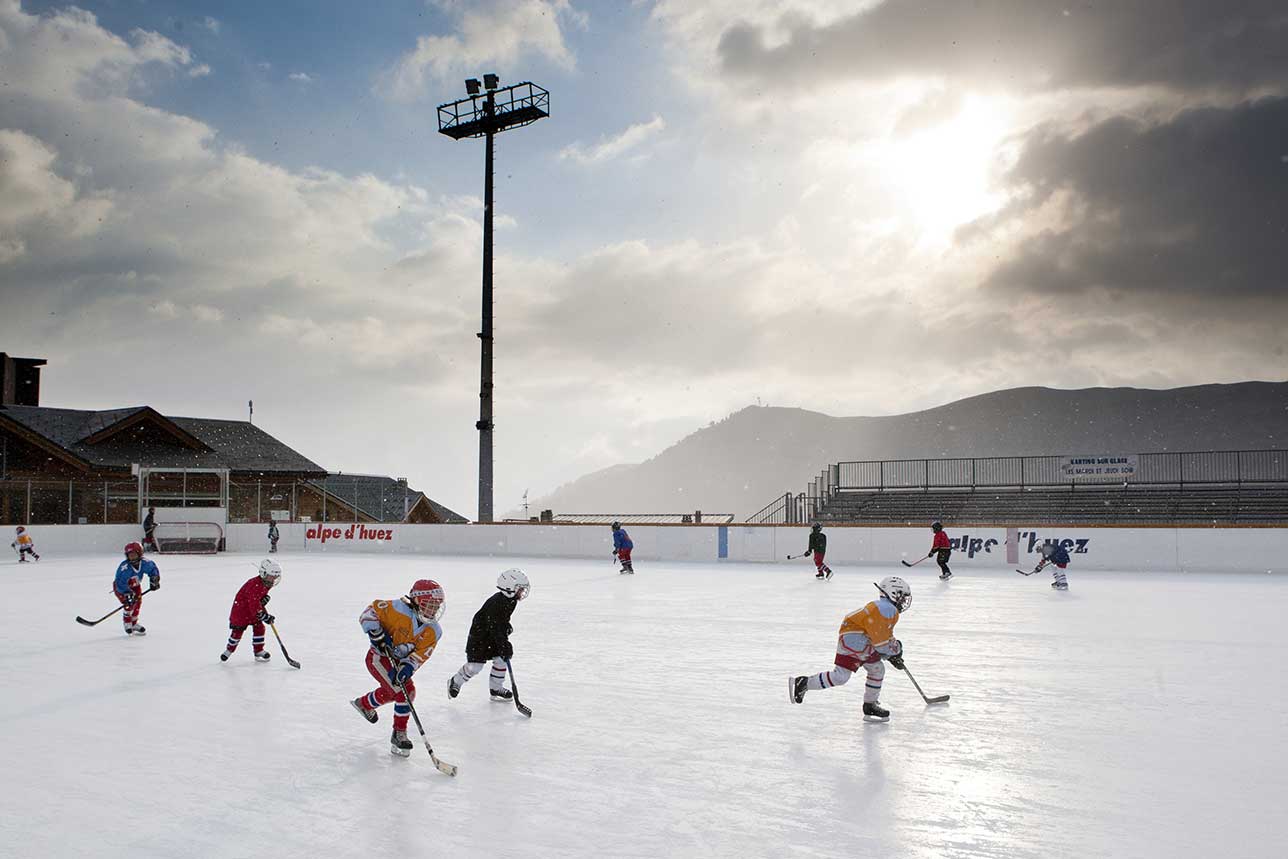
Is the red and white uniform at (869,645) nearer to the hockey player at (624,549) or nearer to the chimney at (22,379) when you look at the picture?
the hockey player at (624,549)

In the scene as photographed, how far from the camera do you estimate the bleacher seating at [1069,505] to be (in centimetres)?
3544

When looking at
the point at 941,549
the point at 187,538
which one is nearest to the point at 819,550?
the point at 941,549

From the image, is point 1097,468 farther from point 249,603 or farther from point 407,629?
point 407,629

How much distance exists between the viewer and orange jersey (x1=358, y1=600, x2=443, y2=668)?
6.66 metres

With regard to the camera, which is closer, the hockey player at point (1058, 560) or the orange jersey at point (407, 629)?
the orange jersey at point (407, 629)

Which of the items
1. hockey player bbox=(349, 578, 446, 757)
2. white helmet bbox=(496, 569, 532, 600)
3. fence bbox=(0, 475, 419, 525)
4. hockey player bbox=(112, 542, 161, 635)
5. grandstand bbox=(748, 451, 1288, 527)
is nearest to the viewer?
hockey player bbox=(349, 578, 446, 757)

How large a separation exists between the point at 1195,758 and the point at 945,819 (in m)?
2.46

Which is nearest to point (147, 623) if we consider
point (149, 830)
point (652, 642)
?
point (652, 642)

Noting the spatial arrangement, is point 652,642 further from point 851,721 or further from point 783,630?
point 851,721

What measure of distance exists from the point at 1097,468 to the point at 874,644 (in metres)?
36.4

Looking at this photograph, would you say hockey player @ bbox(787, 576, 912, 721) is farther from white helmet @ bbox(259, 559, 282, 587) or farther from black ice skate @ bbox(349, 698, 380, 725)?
white helmet @ bbox(259, 559, 282, 587)

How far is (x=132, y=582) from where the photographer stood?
12.3 m

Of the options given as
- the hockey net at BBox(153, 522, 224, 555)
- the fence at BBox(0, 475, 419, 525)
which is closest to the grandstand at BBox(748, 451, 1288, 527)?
the hockey net at BBox(153, 522, 224, 555)

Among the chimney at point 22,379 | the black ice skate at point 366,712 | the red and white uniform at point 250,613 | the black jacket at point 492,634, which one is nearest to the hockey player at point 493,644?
the black jacket at point 492,634
